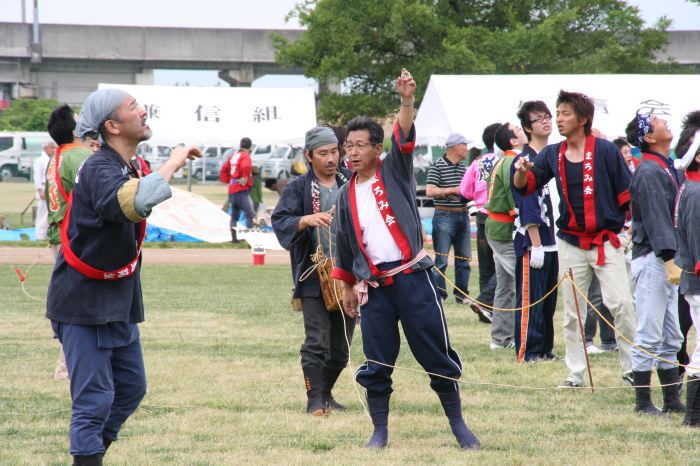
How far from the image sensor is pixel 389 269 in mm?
5613

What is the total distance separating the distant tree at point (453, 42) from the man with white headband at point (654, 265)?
22.7 m

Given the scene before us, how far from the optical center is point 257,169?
74.5 feet

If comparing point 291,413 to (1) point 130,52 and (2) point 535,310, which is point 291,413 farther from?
(1) point 130,52

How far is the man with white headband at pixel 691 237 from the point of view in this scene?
18.8 feet

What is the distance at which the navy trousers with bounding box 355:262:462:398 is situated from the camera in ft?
18.4

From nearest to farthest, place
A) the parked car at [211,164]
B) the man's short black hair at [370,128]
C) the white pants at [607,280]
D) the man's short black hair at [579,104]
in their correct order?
the man's short black hair at [370,128], the man's short black hair at [579,104], the white pants at [607,280], the parked car at [211,164]

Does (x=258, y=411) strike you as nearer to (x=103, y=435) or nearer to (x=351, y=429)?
(x=351, y=429)

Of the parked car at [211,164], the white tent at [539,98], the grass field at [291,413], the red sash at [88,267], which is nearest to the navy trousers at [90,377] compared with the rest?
the red sash at [88,267]

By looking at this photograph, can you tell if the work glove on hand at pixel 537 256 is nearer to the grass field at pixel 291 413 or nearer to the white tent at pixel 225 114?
the grass field at pixel 291 413

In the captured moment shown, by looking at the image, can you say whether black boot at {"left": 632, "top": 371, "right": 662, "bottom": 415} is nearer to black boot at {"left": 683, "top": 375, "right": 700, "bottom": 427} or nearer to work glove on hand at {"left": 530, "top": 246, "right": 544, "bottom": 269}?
black boot at {"left": 683, "top": 375, "right": 700, "bottom": 427}

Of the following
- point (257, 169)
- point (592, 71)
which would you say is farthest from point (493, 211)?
point (592, 71)

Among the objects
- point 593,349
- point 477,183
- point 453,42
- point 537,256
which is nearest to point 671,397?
point 537,256

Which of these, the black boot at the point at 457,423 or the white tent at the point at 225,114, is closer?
the black boot at the point at 457,423

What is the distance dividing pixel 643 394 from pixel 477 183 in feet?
16.9
